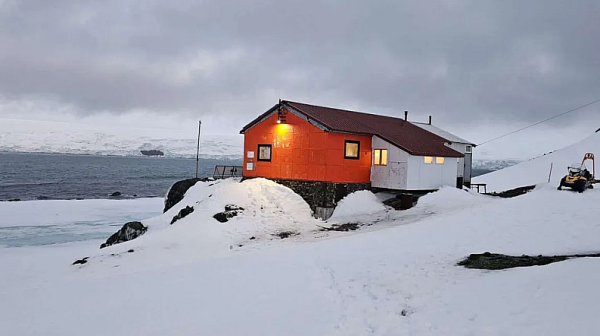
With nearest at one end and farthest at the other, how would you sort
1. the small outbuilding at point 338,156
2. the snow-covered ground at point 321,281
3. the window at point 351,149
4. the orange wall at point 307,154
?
the snow-covered ground at point 321,281 → the small outbuilding at point 338,156 → the orange wall at point 307,154 → the window at point 351,149

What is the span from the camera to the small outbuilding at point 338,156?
84.2ft

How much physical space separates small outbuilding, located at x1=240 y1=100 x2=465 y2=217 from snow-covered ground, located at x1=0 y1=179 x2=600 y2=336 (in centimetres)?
365

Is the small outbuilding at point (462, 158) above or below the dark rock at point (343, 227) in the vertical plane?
above

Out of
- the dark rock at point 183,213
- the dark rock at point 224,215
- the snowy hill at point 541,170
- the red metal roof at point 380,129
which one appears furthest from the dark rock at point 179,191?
the snowy hill at point 541,170

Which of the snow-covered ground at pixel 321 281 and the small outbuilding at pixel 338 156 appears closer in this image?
the snow-covered ground at pixel 321 281

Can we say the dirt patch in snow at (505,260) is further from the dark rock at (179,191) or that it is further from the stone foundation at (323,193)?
the dark rock at (179,191)

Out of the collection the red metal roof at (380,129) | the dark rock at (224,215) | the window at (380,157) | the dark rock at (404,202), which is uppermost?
the red metal roof at (380,129)

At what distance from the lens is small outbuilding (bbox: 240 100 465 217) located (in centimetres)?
→ 2567

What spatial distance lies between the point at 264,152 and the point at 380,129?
9.02 meters

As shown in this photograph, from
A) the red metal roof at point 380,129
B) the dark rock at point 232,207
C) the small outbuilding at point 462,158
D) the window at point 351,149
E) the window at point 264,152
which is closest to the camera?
the dark rock at point 232,207

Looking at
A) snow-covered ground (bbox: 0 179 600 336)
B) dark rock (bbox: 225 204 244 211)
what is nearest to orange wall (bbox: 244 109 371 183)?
snow-covered ground (bbox: 0 179 600 336)

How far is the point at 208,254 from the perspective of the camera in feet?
58.1

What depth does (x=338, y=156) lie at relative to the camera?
2597 cm

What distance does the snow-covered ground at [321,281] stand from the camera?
7.91 metres
